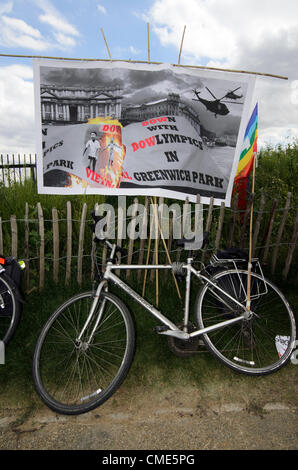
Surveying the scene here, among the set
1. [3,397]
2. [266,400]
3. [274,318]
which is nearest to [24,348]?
[3,397]

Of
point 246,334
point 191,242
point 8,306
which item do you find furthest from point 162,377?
point 8,306

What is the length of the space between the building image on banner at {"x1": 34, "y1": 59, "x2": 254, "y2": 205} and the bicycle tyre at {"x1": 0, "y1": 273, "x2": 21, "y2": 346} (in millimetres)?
1344

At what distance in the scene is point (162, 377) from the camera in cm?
318

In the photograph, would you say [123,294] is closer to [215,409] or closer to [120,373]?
[120,373]

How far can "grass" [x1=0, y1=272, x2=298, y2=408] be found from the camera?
3006 mm

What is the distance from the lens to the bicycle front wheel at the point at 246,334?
3230 mm

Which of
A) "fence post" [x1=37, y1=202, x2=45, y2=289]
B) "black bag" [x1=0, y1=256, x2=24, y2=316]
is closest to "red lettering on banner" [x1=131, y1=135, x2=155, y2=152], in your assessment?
"fence post" [x1=37, y1=202, x2=45, y2=289]

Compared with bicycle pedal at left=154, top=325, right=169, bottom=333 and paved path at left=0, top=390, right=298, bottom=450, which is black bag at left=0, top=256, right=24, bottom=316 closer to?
paved path at left=0, top=390, right=298, bottom=450

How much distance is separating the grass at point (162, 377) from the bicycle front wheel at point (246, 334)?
0.15 m

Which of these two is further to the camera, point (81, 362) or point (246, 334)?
point (246, 334)

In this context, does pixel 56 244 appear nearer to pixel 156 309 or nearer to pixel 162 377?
pixel 156 309

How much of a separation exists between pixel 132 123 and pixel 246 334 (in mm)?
2928

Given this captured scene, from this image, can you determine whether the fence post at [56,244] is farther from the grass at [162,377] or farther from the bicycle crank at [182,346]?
the bicycle crank at [182,346]

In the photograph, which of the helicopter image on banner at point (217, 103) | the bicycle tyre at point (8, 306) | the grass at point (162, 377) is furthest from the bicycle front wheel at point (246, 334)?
the helicopter image on banner at point (217, 103)
